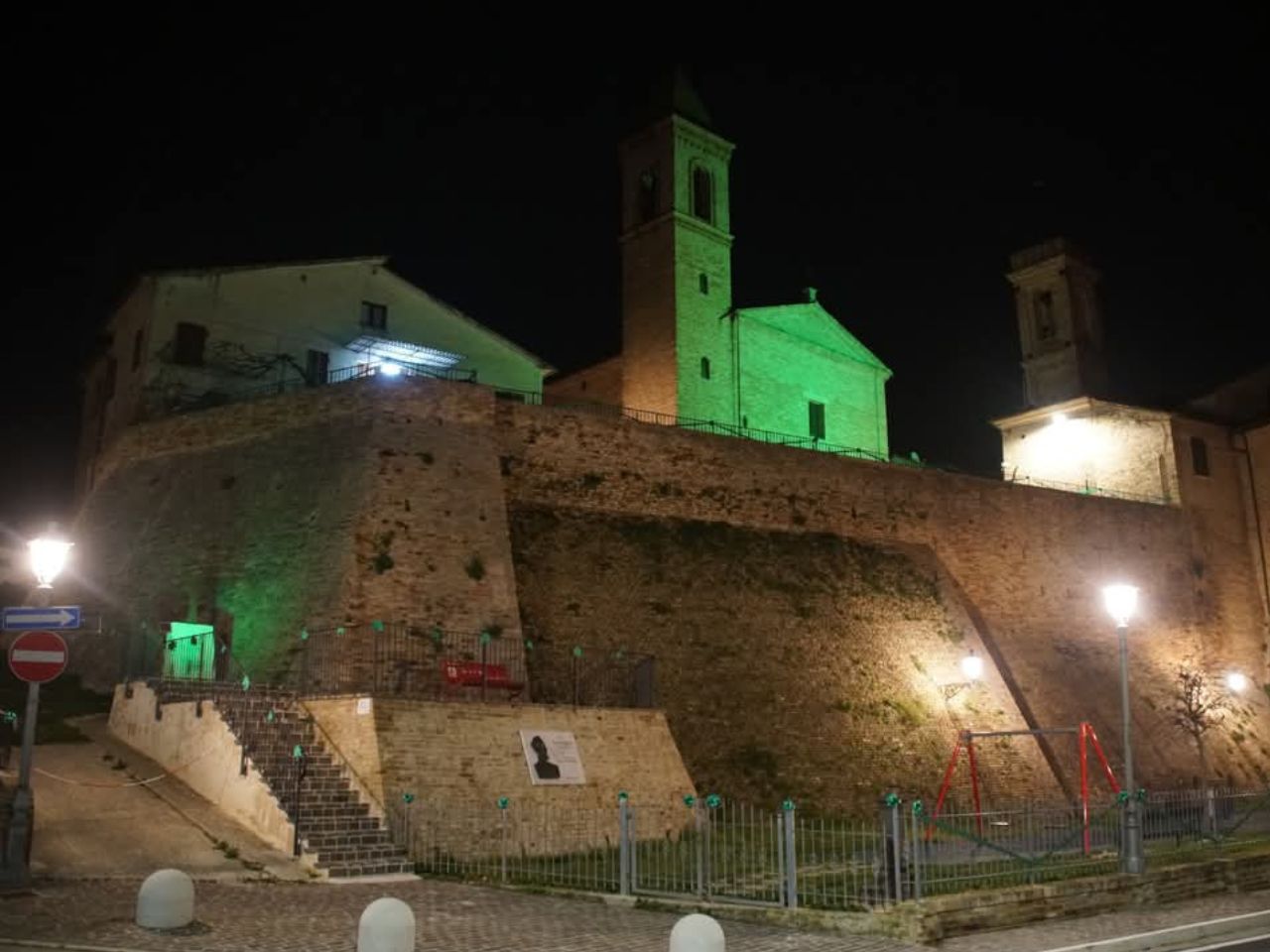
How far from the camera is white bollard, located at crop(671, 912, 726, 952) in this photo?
7738mm

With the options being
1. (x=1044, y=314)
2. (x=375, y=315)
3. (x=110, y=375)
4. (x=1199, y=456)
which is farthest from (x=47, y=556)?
(x=1044, y=314)

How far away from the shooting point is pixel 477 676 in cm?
1736

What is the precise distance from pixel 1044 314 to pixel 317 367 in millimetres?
27414

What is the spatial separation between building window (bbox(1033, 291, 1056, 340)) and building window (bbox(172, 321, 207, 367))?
98.4ft

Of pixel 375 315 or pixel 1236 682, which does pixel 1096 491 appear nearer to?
pixel 1236 682

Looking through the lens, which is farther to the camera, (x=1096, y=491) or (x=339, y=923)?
(x=1096, y=491)

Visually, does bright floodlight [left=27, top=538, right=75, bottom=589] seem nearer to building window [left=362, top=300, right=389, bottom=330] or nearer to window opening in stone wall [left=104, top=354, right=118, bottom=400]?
window opening in stone wall [left=104, top=354, right=118, bottom=400]

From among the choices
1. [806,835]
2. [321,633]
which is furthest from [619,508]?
[806,835]

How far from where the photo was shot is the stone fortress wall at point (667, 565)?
20.5 metres

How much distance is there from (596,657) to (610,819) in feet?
17.5

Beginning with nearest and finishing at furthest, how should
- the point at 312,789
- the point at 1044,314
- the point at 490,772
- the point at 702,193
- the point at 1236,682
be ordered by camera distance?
the point at 312,789 → the point at 490,772 → the point at 1236,682 → the point at 702,193 → the point at 1044,314

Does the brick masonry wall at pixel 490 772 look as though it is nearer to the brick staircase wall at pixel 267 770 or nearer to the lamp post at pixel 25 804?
the brick staircase wall at pixel 267 770

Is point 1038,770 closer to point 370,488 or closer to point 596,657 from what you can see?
point 596,657

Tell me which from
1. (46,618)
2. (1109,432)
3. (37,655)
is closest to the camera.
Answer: (37,655)
